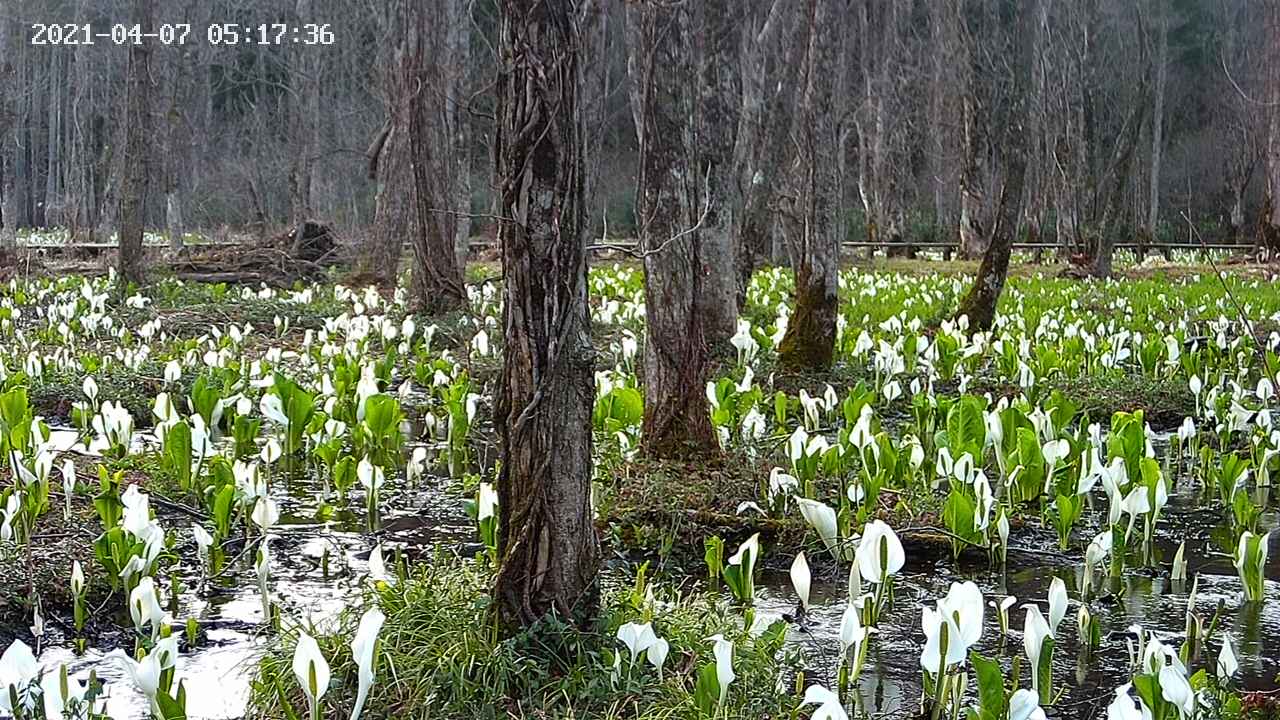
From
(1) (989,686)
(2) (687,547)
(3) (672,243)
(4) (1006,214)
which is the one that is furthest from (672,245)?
(4) (1006,214)

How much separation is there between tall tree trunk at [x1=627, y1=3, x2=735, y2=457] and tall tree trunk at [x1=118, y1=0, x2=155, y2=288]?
30.0ft

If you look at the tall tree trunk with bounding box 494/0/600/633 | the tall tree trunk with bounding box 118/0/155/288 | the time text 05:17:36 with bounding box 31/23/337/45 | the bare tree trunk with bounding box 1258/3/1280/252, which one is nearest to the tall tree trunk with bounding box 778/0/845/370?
the tall tree trunk with bounding box 494/0/600/633

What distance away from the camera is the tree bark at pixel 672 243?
223 inches

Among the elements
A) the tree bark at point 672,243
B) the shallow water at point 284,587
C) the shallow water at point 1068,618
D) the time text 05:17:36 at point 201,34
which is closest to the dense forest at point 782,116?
the time text 05:17:36 at point 201,34

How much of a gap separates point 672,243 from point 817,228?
3.22 m

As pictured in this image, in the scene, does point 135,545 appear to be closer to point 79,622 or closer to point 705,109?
point 79,622

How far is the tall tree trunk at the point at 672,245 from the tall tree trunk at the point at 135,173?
9.14 metres

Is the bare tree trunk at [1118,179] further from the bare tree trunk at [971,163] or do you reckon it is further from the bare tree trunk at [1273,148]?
the bare tree trunk at [971,163]

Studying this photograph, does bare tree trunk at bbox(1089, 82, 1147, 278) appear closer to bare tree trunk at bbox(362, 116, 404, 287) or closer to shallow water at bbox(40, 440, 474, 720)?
bare tree trunk at bbox(362, 116, 404, 287)

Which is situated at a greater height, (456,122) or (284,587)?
(456,122)

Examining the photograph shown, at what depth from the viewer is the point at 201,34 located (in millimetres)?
28219

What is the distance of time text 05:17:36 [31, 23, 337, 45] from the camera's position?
75.5 feet

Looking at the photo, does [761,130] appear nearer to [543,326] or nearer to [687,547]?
[687,547]

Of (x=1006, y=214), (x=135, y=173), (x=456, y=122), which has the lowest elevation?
(x=1006, y=214)
